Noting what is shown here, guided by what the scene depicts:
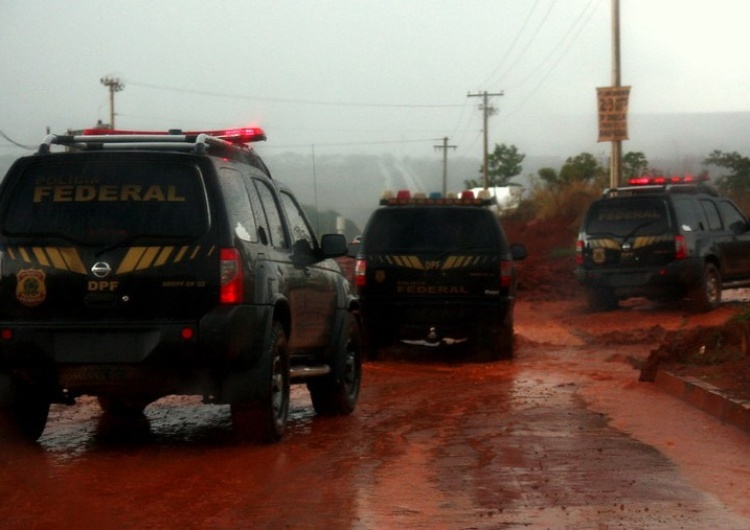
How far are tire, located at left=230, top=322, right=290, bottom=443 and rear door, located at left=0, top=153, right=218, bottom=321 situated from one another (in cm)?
64

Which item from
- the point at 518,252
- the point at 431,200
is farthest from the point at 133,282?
the point at 518,252

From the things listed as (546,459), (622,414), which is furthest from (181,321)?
(622,414)

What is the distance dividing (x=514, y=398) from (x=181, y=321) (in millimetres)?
4245

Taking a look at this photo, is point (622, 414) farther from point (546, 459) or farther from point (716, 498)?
point (716, 498)

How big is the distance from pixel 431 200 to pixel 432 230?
0.43m

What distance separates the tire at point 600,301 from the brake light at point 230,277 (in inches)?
547

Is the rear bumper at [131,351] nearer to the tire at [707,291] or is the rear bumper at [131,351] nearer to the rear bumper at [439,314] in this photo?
the rear bumper at [439,314]

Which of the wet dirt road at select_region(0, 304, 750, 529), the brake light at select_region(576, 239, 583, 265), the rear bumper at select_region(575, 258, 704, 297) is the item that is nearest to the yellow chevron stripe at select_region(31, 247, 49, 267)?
the wet dirt road at select_region(0, 304, 750, 529)

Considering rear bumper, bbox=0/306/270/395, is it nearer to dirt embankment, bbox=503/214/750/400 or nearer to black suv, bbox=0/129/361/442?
black suv, bbox=0/129/361/442

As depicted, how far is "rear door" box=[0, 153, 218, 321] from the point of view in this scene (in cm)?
805

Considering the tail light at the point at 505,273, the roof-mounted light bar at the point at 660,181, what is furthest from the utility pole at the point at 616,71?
the tail light at the point at 505,273

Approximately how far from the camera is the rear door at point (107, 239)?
8.05 m

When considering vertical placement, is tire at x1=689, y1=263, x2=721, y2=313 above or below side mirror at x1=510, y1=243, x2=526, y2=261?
below

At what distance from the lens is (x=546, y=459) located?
8023 millimetres
